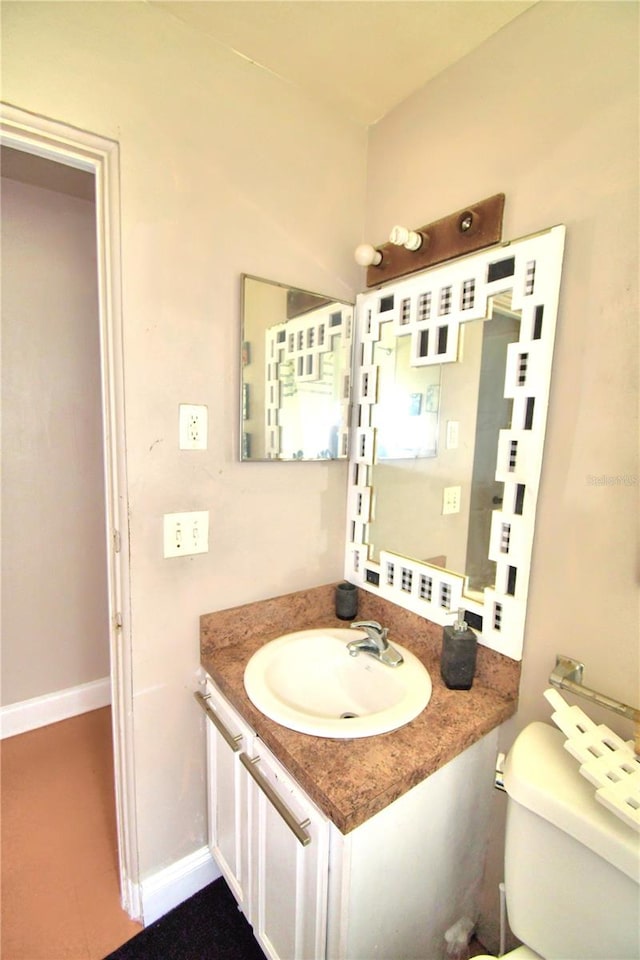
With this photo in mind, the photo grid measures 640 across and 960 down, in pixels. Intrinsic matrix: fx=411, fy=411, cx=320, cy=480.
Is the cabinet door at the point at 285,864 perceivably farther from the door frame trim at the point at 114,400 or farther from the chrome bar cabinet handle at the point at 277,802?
the door frame trim at the point at 114,400

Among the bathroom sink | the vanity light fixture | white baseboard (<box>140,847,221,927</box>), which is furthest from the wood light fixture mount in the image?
white baseboard (<box>140,847,221,927</box>)

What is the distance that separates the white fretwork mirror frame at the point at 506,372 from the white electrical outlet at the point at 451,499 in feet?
0.44

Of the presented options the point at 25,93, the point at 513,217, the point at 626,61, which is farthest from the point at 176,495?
the point at 626,61

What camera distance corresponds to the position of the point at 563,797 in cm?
74

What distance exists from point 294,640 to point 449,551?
53 centimetres

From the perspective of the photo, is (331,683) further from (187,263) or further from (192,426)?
(187,263)

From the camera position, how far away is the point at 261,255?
3.91 ft

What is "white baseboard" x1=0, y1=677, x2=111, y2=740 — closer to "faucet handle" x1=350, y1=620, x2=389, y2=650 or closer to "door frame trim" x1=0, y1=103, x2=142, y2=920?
"door frame trim" x1=0, y1=103, x2=142, y2=920

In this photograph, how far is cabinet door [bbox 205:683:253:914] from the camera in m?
1.06

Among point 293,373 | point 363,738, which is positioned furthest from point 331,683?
point 293,373

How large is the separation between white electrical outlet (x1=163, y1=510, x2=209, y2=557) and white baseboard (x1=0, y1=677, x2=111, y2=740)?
1.58 metres

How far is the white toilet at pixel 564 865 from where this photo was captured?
0.67 metres

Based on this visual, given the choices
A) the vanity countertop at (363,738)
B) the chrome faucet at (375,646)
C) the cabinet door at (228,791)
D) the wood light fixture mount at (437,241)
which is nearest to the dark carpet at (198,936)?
the cabinet door at (228,791)

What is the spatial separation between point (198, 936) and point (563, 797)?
119cm
